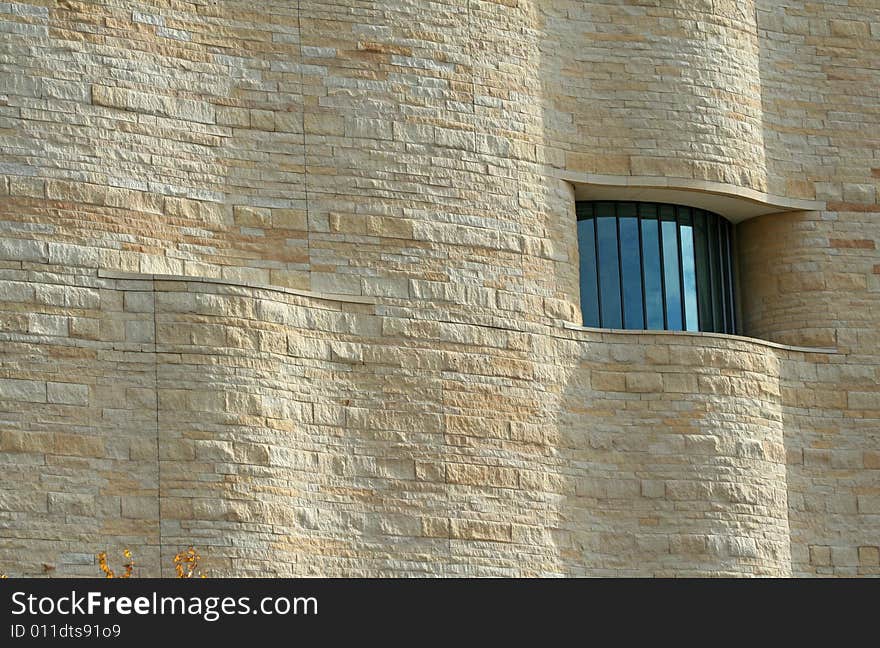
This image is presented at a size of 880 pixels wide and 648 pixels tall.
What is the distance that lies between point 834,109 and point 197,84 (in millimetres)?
10158

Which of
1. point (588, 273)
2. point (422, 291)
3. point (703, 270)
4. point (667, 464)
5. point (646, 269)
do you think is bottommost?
point (667, 464)

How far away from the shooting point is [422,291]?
28.1 meters

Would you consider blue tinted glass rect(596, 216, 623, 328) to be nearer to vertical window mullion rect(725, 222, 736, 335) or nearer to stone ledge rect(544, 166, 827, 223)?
stone ledge rect(544, 166, 827, 223)

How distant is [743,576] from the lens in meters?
28.7

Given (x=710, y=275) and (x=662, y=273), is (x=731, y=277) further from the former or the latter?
(x=662, y=273)

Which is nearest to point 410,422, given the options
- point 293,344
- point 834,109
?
point 293,344

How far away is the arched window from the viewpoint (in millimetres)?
30547

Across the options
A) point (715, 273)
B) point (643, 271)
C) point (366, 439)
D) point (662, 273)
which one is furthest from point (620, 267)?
point (366, 439)

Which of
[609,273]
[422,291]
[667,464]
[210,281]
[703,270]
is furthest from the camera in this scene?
[703,270]

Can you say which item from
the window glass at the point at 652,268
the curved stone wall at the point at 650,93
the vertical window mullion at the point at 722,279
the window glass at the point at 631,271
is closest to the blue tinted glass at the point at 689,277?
the window glass at the point at 652,268

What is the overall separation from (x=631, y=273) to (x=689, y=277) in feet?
3.10

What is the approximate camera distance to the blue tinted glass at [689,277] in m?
30.9

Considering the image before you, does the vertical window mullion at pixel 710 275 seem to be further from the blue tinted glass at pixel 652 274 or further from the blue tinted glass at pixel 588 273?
the blue tinted glass at pixel 588 273

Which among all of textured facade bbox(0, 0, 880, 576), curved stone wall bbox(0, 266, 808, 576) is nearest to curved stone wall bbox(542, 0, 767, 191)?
textured facade bbox(0, 0, 880, 576)
